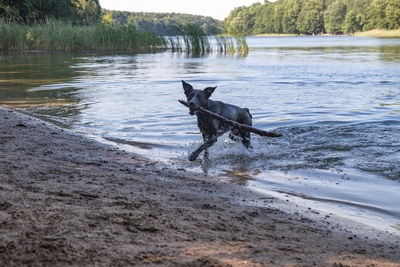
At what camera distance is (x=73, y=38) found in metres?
34.3

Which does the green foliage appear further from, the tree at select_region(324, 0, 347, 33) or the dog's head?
the tree at select_region(324, 0, 347, 33)

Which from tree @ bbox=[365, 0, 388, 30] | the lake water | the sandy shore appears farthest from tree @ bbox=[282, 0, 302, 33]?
the sandy shore

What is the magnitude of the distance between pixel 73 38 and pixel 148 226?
110 feet

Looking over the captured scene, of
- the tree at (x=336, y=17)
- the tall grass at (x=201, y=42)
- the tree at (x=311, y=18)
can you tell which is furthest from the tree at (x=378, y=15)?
the tall grass at (x=201, y=42)

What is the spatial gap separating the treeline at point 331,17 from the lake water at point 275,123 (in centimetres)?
9707

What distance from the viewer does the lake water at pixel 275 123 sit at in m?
5.57

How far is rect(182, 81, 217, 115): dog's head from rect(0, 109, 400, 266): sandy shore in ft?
4.58

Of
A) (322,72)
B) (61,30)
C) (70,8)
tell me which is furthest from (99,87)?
(70,8)

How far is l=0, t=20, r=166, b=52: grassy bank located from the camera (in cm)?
3209

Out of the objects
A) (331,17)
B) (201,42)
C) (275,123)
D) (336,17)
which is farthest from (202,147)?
(336,17)

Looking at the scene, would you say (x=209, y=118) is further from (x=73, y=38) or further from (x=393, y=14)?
(x=393, y=14)

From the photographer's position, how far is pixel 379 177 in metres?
5.86

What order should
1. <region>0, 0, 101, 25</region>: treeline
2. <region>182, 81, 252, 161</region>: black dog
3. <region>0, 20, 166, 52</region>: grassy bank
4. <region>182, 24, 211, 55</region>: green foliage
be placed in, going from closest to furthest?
<region>182, 81, 252, 161</region>: black dog
<region>0, 20, 166, 52</region>: grassy bank
<region>182, 24, 211, 55</region>: green foliage
<region>0, 0, 101, 25</region>: treeline

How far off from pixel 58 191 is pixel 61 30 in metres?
32.6
